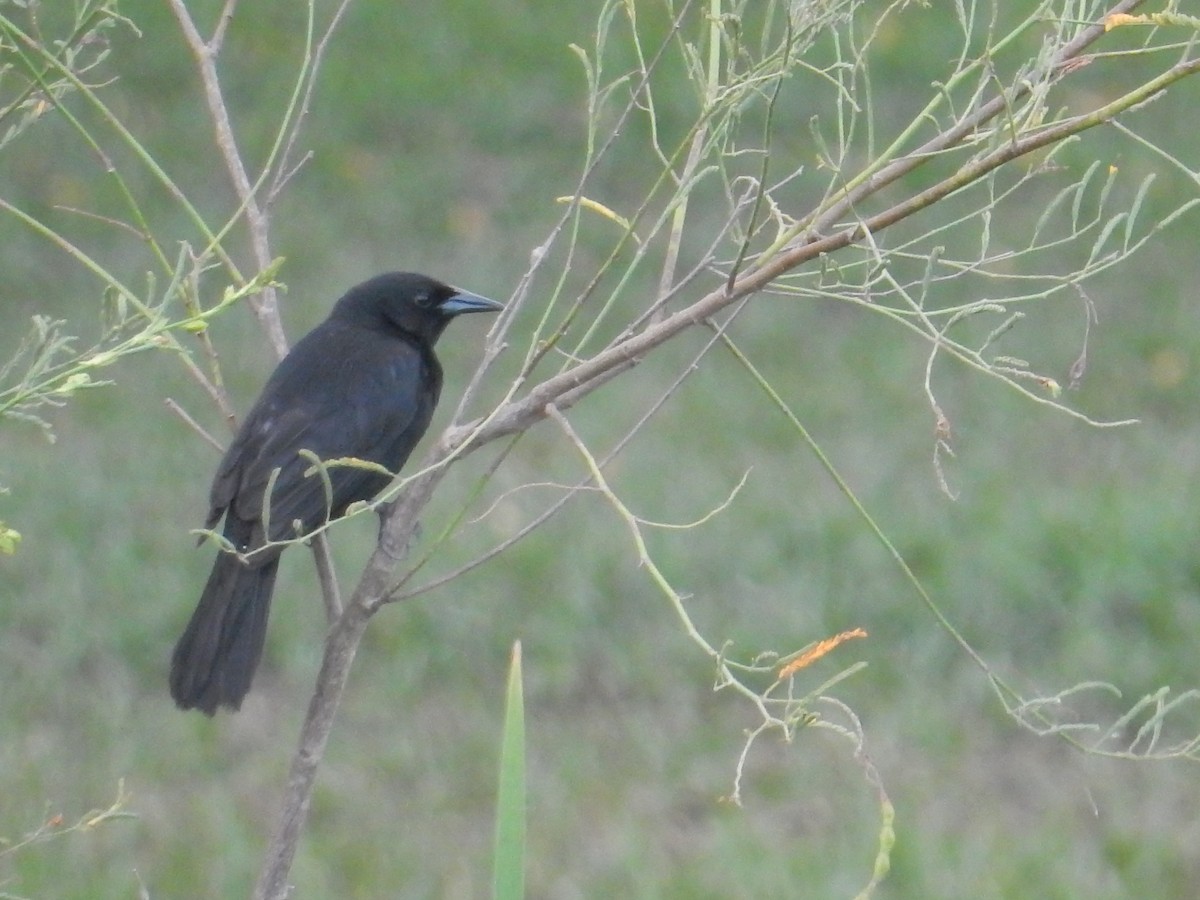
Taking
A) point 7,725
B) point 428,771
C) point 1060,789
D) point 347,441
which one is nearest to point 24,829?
point 7,725

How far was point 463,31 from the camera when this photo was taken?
10.2 meters

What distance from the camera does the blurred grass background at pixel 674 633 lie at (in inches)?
185

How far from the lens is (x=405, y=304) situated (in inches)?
161

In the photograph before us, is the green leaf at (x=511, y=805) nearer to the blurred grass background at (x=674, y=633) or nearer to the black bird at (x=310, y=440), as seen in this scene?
the black bird at (x=310, y=440)

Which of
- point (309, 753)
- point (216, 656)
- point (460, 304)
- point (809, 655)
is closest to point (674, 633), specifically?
point (460, 304)

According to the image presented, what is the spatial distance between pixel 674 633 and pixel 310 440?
2.41 metres

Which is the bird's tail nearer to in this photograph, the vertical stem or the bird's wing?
the bird's wing

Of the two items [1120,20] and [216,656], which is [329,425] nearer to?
[216,656]

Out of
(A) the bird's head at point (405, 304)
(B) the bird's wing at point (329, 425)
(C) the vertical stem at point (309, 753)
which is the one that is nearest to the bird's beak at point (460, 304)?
(A) the bird's head at point (405, 304)

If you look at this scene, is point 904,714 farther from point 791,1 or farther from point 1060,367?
point 791,1

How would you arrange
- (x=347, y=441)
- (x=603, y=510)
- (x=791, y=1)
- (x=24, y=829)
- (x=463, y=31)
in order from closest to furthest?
1. (x=791, y=1)
2. (x=347, y=441)
3. (x=24, y=829)
4. (x=603, y=510)
5. (x=463, y=31)

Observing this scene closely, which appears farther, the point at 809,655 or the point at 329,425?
the point at 329,425

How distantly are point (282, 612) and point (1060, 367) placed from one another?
3.48m

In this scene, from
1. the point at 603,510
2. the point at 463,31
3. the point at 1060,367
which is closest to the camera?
the point at 603,510
